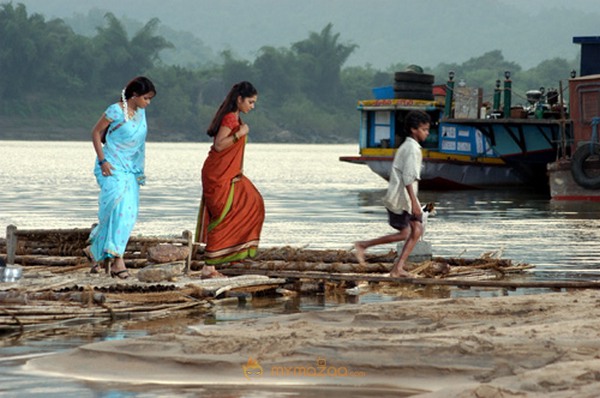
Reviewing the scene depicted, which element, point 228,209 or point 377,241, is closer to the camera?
point 228,209

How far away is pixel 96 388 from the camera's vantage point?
622 centimetres

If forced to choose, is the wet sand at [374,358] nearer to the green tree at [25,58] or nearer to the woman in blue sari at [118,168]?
the woman in blue sari at [118,168]

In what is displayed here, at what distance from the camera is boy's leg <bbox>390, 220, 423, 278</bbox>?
34.3 feet

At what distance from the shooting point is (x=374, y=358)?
21.4ft

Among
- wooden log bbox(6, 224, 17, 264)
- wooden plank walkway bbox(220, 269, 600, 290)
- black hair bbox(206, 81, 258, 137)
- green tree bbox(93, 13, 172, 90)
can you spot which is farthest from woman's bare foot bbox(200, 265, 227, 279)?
green tree bbox(93, 13, 172, 90)

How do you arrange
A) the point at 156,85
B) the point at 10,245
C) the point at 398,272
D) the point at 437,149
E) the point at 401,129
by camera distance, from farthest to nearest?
the point at 156,85, the point at 401,129, the point at 437,149, the point at 10,245, the point at 398,272

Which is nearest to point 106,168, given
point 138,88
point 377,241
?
point 138,88

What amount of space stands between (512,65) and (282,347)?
502ft

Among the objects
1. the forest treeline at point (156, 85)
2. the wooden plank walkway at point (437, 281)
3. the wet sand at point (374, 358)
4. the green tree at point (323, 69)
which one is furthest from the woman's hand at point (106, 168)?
the green tree at point (323, 69)

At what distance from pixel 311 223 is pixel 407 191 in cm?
1121

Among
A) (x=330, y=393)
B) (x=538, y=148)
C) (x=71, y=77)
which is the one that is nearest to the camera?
(x=330, y=393)

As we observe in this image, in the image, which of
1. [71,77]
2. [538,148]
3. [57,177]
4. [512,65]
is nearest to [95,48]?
[71,77]

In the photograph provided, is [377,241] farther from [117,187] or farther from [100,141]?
[100,141]

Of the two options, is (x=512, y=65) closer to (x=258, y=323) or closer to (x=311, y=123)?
(x=311, y=123)
